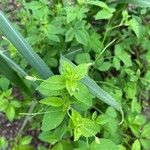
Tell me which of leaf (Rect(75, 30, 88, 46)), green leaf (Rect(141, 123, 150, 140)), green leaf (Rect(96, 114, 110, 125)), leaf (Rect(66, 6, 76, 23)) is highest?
leaf (Rect(66, 6, 76, 23))

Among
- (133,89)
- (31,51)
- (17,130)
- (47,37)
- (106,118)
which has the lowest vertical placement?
(17,130)

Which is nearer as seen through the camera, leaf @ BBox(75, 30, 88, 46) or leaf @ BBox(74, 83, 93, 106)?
leaf @ BBox(74, 83, 93, 106)

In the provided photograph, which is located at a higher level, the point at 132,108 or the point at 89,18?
the point at 89,18

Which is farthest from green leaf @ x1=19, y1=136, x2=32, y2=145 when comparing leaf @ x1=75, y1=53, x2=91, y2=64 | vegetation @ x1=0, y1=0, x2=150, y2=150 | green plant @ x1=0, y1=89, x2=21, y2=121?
leaf @ x1=75, y1=53, x2=91, y2=64

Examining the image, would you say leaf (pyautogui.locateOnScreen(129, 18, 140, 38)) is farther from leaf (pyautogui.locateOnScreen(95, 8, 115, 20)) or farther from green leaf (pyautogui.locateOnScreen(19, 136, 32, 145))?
green leaf (pyautogui.locateOnScreen(19, 136, 32, 145))

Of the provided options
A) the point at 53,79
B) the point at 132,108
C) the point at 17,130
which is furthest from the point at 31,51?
the point at 17,130

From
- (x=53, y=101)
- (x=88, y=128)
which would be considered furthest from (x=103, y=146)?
(x=53, y=101)

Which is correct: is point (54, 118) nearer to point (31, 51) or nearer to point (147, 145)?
point (31, 51)
